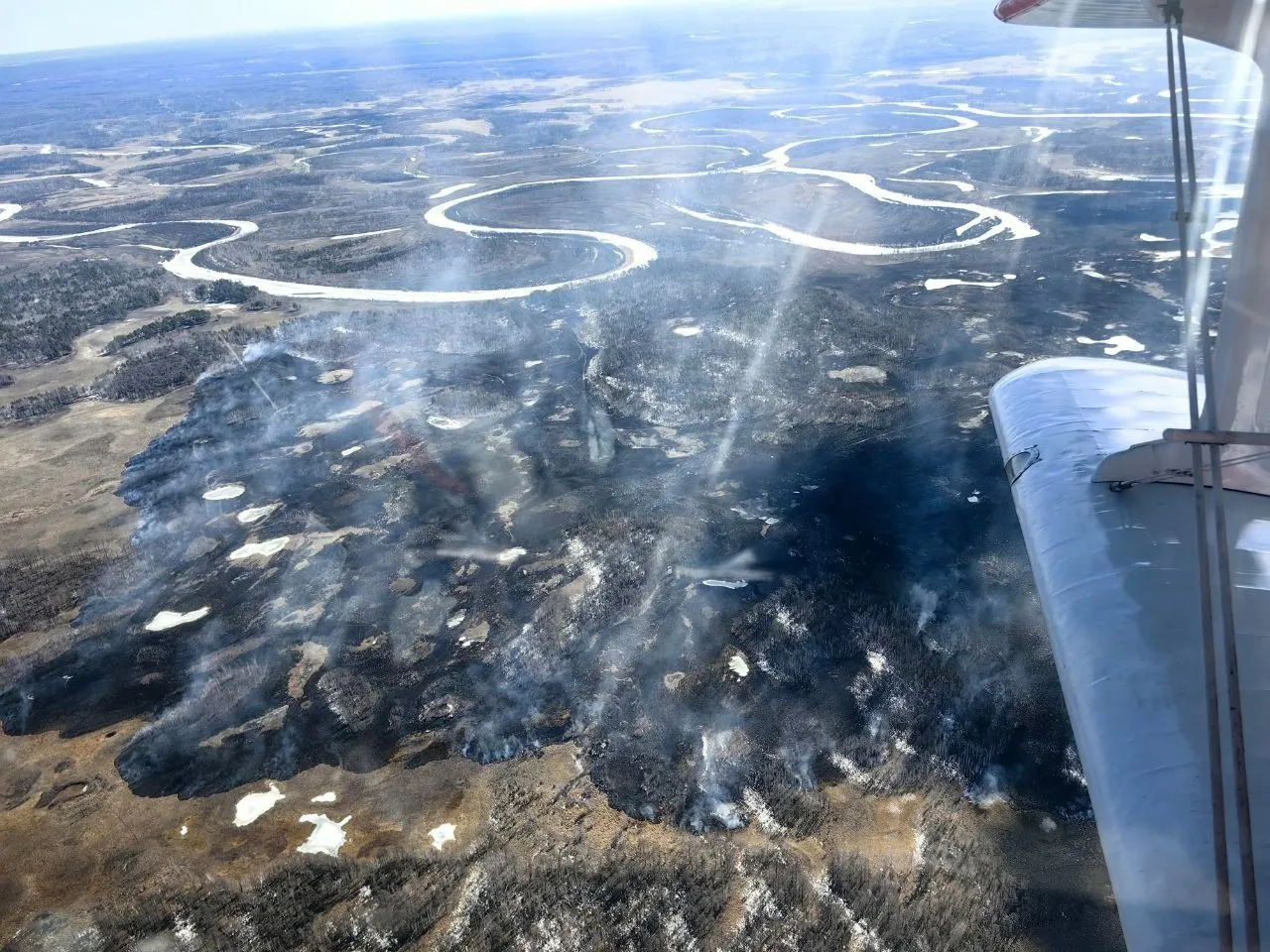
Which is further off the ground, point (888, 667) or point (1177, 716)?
point (1177, 716)

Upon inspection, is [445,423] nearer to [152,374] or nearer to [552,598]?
[552,598]

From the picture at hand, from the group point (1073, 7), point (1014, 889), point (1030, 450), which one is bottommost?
point (1014, 889)

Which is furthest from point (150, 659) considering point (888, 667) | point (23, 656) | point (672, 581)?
point (888, 667)

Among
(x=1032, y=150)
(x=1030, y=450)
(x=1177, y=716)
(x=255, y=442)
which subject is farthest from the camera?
(x=1032, y=150)

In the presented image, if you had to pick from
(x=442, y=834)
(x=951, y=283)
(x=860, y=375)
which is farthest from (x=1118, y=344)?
(x=442, y=834)

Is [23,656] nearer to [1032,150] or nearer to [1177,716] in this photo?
[1177,716]

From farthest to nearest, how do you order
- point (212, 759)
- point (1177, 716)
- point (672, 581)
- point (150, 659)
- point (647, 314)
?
point (647, 314)
point (672, 581)
point (150, 659)
point (212, 759)
point (1177, 716)

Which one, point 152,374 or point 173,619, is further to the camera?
point 152,374

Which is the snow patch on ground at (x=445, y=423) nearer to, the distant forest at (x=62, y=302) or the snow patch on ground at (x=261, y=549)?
the snow patch on ground at (x=261, y=549)

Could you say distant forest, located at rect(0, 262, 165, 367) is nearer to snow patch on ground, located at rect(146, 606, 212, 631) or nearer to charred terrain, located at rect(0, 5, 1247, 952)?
charred terrain, located at rect(0, 5, 1247, 952)
